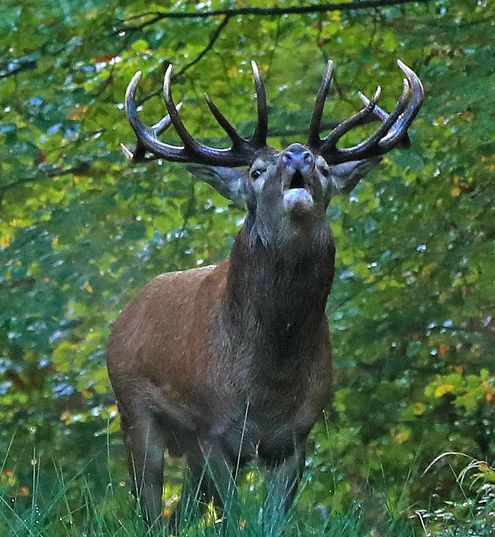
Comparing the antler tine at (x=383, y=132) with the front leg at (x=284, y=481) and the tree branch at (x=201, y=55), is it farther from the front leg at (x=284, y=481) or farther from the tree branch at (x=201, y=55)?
the tree branch at (x=201, y=55)

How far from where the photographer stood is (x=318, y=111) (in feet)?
21.6

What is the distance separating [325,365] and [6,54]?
4535 mm

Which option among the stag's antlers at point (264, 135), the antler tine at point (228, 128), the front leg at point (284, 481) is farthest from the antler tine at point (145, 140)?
the front leg at point (284, 481)

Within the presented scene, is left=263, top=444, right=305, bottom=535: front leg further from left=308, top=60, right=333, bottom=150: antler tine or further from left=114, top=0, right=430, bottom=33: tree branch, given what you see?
left=114, top=0, right=430, bottom=33: tree branch

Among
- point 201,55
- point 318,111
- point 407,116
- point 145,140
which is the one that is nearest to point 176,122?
point 145,140

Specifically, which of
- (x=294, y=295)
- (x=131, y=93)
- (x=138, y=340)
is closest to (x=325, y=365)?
(x=294, y=295)

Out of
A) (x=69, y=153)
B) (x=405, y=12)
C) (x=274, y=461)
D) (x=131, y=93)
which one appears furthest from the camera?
(x=69, y=153)

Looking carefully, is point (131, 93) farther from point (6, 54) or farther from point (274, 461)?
point (6, 54)

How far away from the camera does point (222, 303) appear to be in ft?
22.5

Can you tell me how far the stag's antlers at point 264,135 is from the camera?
6719 millimetres

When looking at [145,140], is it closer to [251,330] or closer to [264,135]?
[264,135]

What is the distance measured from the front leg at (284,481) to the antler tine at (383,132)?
1465mm

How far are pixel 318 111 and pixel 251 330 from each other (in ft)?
3.57

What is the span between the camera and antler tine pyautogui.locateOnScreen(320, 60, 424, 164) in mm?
6785
